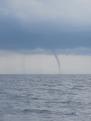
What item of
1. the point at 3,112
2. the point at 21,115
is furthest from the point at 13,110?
the point at 21,115

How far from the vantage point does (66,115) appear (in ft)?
115

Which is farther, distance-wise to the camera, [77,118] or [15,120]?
[77,118]

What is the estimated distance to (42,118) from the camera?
3306 centimetres

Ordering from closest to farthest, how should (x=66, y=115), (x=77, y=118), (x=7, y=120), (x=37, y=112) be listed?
(x=7, y=120) < (x=77, y=118) < (x=66, y=115) < (x=37, y=112)

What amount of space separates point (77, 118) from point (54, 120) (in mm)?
2862

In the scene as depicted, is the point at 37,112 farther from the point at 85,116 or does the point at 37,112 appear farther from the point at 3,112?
the point at 85,116

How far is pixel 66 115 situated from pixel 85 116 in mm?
2301

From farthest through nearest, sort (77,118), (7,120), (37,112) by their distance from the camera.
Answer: (37,112), (77,118), (7,120)

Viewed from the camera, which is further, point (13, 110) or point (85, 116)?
point (13, 110)

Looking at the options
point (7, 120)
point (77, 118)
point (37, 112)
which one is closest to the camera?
point (7, 120)

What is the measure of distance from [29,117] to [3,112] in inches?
183

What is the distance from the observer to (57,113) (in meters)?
36.3

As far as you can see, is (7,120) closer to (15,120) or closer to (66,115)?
(15,120)

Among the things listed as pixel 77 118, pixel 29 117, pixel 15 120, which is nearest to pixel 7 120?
pixel 15 120
